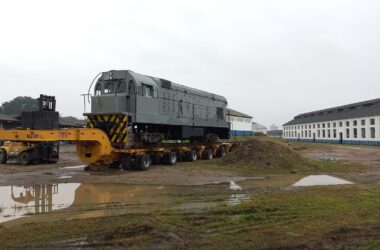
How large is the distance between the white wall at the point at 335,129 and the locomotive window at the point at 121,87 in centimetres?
5732

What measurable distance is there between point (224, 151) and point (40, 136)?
15.1m

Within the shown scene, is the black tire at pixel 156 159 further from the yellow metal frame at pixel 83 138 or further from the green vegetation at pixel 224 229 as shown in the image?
the green vegetation at pixel 224 229

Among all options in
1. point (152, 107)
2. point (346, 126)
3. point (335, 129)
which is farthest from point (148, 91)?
point (335, 129)

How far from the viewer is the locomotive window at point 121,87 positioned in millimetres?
16984

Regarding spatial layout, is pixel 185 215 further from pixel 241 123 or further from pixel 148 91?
pixel 241 123

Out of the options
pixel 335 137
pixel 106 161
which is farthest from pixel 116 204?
pixel 335 137

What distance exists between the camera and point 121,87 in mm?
17062

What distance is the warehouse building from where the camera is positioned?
213ft

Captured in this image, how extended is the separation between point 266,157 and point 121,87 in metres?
8.41

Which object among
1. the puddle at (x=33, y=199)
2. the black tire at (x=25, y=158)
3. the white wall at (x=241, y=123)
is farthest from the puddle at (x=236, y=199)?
the white wall at (x=241, y=123)

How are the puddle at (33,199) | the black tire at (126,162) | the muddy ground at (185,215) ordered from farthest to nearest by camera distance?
the black tire at (126,162), the puddle at (33,199), the muddy ground at (185,215)

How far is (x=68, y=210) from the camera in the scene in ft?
26.9

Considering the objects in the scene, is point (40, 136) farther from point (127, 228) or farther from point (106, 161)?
point (127, 228)

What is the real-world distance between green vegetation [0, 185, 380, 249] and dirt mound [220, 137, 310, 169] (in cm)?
1014
